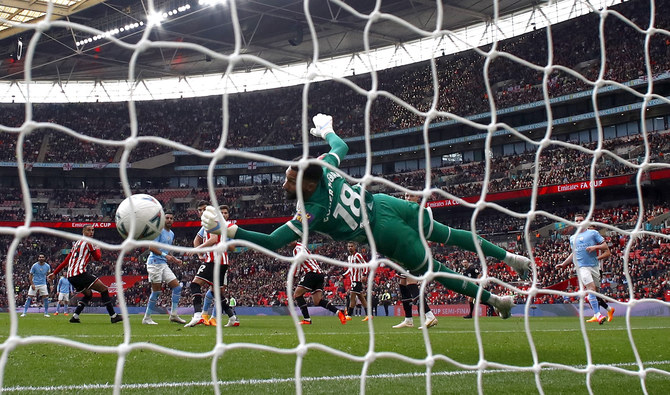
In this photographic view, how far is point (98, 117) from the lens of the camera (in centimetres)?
4491

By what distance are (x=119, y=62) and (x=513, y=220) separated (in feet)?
88.0

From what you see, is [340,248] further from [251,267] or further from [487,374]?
[487,374]

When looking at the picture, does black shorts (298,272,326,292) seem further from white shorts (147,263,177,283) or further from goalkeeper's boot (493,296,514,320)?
goalkeeper's boot (493,296,514,320)

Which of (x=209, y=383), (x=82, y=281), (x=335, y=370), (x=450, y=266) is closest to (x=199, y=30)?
(x=450, y=266)

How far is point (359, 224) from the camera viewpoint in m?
4.88

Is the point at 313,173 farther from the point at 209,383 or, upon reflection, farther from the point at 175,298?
the point at 175,298

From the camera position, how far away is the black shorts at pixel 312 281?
10.9 metres

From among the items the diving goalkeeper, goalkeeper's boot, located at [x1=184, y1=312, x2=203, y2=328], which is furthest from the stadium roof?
the diving goalkeeper

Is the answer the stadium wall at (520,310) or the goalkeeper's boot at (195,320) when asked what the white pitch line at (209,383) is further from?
the stadium wall at (520,310)

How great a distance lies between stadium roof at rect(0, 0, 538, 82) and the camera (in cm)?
3192

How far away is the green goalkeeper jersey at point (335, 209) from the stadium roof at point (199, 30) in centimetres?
2574

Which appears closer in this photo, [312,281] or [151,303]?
[151,303]

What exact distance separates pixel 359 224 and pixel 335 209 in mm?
262

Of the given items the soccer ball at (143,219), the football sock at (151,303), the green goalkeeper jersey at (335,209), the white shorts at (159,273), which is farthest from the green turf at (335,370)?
the football sock at (151,303)
